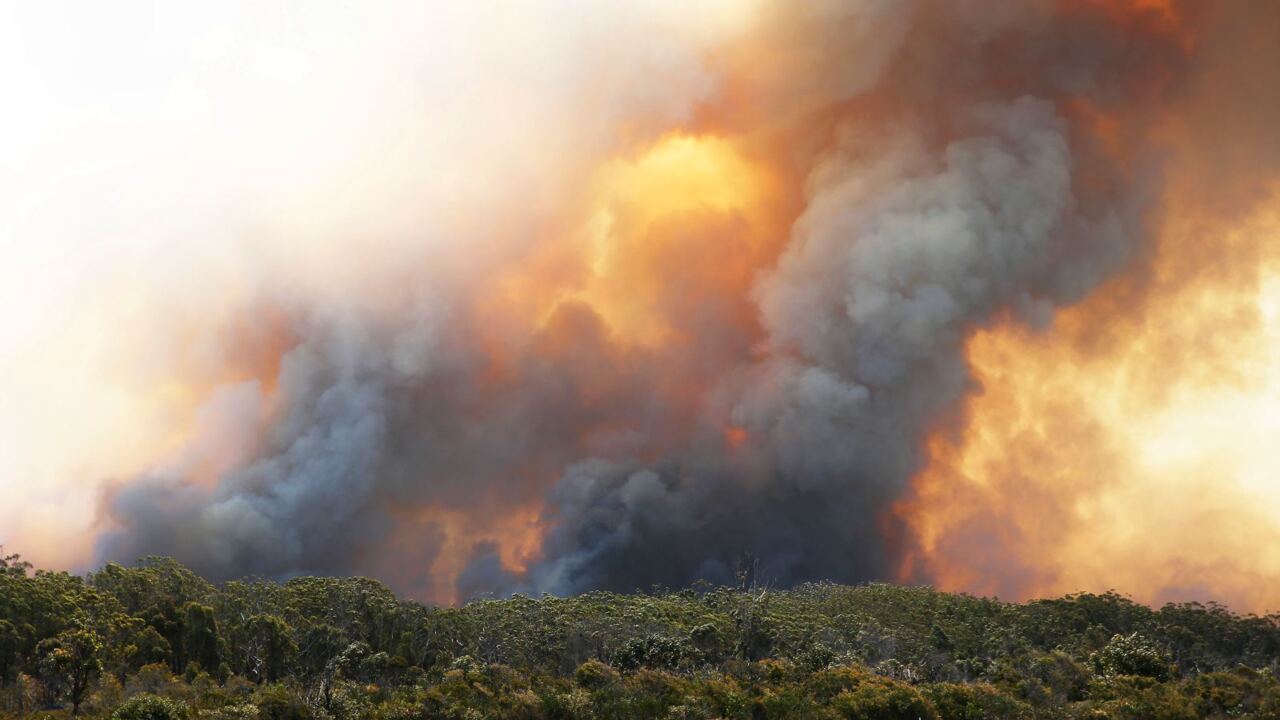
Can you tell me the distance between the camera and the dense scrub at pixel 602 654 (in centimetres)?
5697

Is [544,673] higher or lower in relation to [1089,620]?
lower

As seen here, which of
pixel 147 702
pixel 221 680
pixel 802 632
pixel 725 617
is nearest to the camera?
pixel 147 702

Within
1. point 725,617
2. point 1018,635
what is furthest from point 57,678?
point 1018,635

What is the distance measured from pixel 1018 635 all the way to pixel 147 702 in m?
92.7

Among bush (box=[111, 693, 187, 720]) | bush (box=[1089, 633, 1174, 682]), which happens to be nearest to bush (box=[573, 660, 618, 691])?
bush (box=[111, 693, 187, 720])

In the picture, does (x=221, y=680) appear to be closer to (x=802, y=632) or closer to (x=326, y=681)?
(x=326, y=681)

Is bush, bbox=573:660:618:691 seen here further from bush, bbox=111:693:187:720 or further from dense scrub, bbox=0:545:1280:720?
bush, bbox=111:693:187:720

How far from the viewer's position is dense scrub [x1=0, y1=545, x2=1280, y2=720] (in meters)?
57.0

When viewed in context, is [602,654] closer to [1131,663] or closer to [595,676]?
[595,676]

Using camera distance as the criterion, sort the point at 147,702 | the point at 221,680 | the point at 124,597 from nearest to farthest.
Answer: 1. the point at 147,702
2. the point at 221,680
3. the point at 124,597

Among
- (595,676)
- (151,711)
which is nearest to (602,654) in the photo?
(595,676)

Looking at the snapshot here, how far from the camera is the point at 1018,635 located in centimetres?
10575

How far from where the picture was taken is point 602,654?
87.9 m

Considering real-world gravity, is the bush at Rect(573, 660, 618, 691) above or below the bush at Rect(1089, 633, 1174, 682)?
below
